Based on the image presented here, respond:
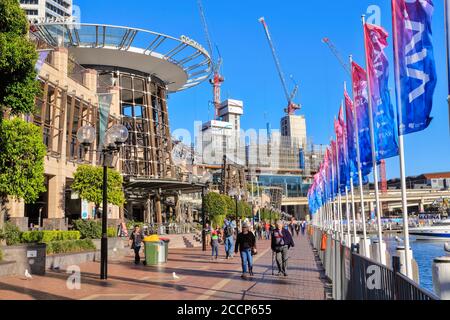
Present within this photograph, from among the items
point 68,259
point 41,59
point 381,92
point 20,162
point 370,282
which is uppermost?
point 41,59

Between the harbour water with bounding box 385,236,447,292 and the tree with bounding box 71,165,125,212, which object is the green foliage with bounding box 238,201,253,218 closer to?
the harbour water with bounding box 385,236,447,292

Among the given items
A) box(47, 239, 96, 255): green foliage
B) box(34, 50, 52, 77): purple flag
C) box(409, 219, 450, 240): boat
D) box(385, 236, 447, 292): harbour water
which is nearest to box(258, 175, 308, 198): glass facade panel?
box(409, 219, 450, 240): boat

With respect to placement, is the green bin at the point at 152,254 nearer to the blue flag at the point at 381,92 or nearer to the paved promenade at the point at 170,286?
the paved promenade at the point at 170,286

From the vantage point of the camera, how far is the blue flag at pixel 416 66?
8352mm

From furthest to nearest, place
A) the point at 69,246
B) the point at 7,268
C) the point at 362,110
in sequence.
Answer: the point at 69,246
the point at 362,110
the point at 7,268

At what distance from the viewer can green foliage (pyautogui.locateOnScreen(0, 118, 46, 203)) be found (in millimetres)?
21281

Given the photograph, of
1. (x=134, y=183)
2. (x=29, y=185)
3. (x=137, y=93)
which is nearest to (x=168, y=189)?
(x=134, y=183)

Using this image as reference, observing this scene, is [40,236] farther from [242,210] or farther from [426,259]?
[242,210]

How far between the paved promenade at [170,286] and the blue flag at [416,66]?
4.88 metres

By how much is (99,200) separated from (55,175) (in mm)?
6900

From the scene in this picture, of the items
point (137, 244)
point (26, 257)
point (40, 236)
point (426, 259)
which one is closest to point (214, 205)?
point (426, 259)

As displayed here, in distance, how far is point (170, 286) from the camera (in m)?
12.8

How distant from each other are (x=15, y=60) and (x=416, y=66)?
31.5 feet

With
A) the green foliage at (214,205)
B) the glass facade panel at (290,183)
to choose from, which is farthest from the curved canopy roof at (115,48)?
the glass facade panel at (290,183)
